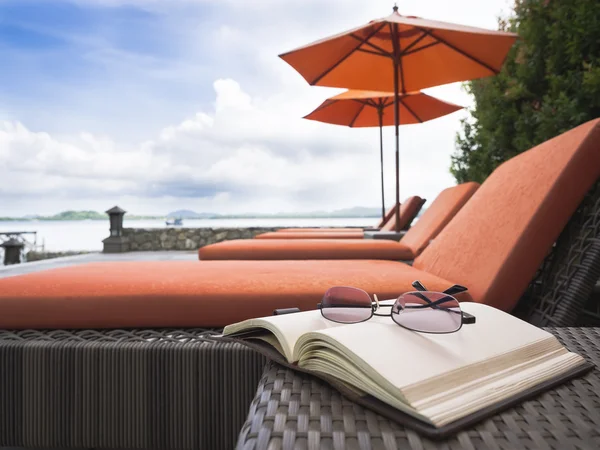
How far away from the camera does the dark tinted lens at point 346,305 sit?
26.5 inches

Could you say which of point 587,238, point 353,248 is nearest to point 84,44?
point 353,248

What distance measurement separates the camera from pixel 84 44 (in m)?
19.6

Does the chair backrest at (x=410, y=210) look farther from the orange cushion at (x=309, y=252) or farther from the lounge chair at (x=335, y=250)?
the orange cushion at (x=309, y=252)

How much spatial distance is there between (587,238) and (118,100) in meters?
30.3

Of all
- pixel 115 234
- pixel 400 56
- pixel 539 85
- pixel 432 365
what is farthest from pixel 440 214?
pixel 115 234

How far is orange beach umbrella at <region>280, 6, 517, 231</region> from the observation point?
3241mm

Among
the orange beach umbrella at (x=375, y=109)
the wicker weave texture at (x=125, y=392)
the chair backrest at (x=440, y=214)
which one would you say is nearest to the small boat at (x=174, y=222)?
the orange beach umbrella at (x=375, y=109)

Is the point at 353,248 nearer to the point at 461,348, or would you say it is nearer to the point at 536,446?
the point at 461,348

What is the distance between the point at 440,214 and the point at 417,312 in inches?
85.1

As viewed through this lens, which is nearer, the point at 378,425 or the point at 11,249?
the point at 378,425

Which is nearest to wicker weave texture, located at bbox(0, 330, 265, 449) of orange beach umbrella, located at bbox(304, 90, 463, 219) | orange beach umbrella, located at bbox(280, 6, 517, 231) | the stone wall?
orange beach umbrella, located at bbox(280, 6, 517, 231)

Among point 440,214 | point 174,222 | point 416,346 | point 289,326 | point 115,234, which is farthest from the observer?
point 174,222

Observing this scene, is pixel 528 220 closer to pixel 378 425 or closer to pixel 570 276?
pixel 570 276

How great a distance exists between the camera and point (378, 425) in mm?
402
